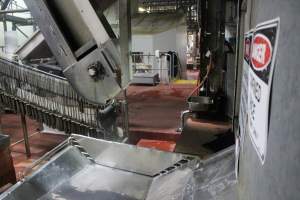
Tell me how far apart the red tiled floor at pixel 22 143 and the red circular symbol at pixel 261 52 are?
9.58 ft

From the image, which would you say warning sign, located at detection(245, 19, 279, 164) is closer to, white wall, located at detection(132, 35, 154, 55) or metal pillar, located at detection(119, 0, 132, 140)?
metal pillar, located at detection(119, 0, 132, 140)

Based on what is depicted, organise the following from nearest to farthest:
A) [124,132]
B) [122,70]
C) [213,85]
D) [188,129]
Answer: [122,70] < [188,129] < [124,132] < [213,85]

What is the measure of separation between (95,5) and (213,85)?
256cm

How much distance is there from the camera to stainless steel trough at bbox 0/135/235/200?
4.34 ft

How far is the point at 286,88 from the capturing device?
1.28 ft

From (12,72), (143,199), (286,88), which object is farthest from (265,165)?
(12,72)

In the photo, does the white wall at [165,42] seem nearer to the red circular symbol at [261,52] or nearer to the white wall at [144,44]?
the white wall at [144,44]

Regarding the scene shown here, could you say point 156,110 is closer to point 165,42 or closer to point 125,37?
point 125,37

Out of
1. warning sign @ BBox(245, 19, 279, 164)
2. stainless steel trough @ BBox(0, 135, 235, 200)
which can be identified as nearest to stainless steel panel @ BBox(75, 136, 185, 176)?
stainless steel trough @ BBox(0, 135, 235, 200)

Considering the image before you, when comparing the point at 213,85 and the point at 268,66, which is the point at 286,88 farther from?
the point at 213,85

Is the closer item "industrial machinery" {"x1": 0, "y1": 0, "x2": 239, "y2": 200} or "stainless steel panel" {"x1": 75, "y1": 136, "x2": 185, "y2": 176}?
"industrial machinery" {"x1": 0, "y1": 0, "x2": 239, "y2": 200}

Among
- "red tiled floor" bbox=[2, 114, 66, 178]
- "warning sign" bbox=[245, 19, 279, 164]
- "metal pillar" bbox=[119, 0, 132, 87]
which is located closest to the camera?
"warning sign" bbox=[245, 19, 279, 164]

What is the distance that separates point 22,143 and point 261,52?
3.95m

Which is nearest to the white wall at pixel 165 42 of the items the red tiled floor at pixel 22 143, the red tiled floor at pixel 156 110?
the red tiled floor at pixel 156 110
